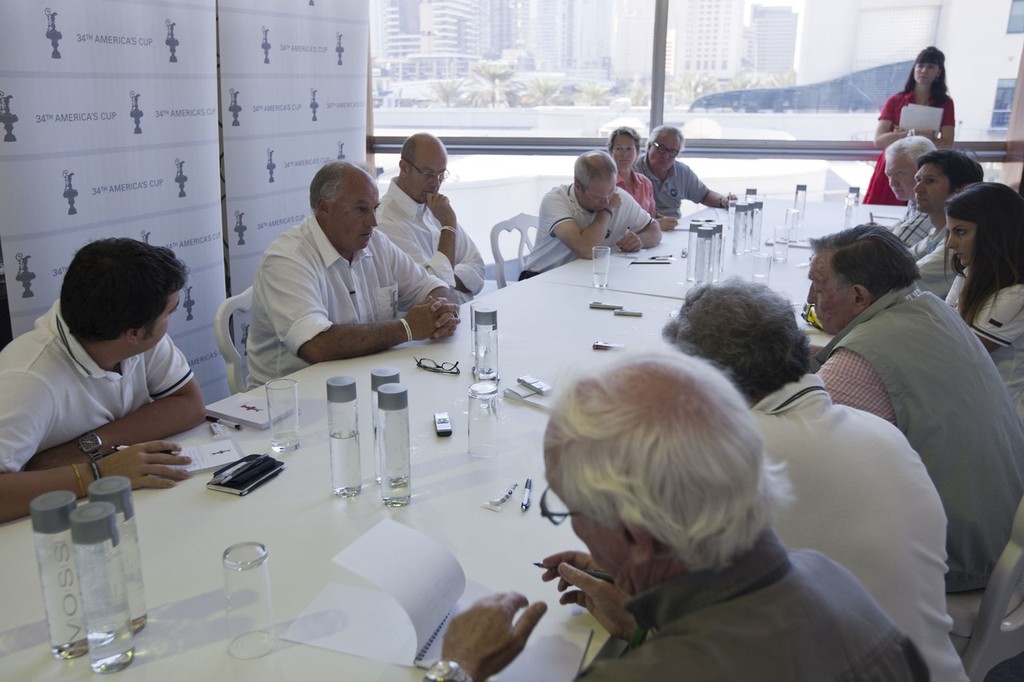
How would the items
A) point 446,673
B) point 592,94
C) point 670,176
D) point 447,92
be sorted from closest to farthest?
point 446,673, point 670,176, point 592,94, point 447,92

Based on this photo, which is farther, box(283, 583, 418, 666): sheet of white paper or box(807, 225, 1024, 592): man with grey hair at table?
box(807, 225, 1024, 592): man with grey hair at table

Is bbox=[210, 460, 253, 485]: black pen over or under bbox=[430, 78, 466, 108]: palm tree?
under

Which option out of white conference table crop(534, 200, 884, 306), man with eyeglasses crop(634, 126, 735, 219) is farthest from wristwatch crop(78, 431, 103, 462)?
man with eyeglasses crop(634, 126, 735, 219)

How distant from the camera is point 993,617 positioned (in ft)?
5.75

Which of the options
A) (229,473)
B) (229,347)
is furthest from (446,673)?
(229,347)

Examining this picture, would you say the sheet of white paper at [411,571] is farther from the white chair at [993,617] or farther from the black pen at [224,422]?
the white chair at [993,617]

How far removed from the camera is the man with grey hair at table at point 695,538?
0.94 m

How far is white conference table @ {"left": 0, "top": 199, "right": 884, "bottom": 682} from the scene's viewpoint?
48.9 inches

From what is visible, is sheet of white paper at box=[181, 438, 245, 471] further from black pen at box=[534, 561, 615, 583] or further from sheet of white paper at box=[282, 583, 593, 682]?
black pen at box=[534, 561, 615, 583]

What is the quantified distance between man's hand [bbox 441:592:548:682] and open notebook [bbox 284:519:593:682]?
6 cm

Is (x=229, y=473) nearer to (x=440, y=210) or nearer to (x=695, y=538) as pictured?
(x=695, y=538)

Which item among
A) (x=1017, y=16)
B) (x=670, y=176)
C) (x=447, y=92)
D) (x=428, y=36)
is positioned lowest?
(x=670, y=176)

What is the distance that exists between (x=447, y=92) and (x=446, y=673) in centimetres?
670

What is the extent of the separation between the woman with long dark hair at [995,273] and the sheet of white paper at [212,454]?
2.36 m
